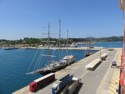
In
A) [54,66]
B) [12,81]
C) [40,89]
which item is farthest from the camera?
[54,66]

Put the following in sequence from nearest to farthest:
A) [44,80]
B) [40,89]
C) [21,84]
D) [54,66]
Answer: [40,89]
[44,80]
[21,84]
[54,66]

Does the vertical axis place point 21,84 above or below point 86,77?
below

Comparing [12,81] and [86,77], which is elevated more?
[86,77]

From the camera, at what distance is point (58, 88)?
39.0 m

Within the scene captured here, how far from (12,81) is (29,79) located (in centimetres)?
639

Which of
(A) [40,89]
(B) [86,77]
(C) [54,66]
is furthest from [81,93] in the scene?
(C) [54,66]

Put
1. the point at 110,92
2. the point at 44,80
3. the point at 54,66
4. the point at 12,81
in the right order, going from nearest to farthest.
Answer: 1. the point at 110,92
2. the point at 44,80
3. the point at 12,81
4. the point at 54,66

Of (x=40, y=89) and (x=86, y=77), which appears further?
(x=86, y=77)

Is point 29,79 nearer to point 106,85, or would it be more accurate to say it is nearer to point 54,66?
point 54,66

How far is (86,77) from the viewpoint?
5369cm

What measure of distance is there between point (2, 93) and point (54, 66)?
2389cm

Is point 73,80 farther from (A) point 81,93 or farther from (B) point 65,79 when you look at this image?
(A) point 81,93

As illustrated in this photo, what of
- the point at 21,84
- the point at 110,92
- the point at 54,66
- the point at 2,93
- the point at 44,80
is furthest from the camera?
the point at 54,66

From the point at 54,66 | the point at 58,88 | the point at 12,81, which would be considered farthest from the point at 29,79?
the point at 58,88
